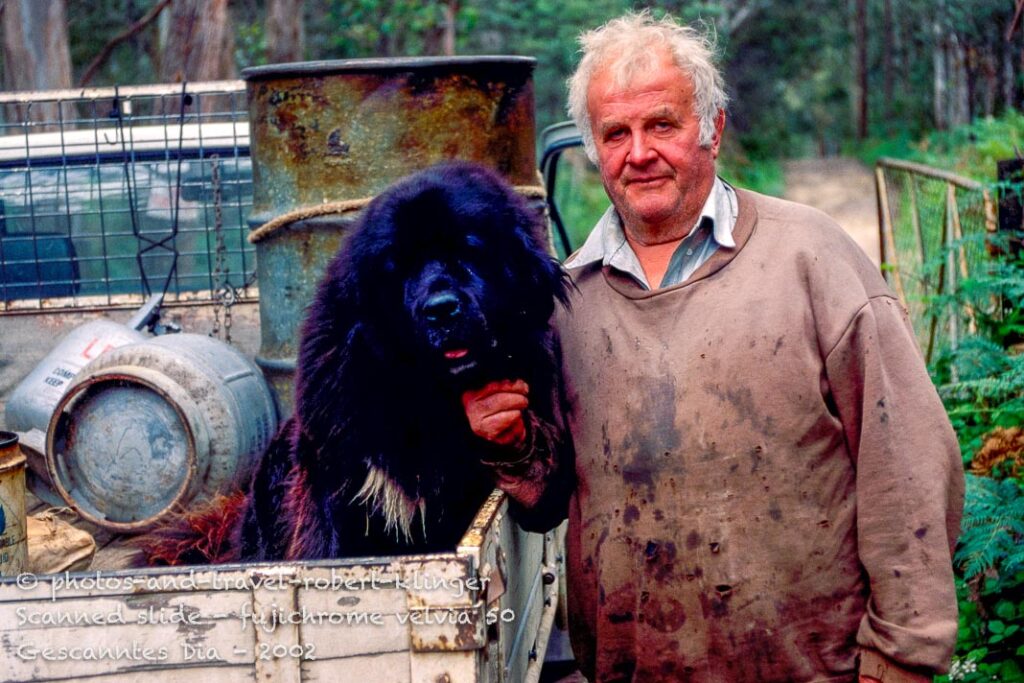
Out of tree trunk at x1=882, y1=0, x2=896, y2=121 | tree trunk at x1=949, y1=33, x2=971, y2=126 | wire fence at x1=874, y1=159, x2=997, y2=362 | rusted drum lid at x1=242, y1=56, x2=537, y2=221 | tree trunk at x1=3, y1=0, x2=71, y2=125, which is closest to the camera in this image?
rusted drum lid at x1=242, y1=56, x2=537, y2=221

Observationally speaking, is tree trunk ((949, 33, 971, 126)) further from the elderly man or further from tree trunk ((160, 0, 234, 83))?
the elderly man

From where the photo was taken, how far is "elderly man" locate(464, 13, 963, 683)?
224 centimetres

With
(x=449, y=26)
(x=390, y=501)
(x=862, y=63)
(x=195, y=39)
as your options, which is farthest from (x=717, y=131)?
(x=862, y=63)

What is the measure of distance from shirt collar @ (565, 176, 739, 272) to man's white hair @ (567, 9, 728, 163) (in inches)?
5.4

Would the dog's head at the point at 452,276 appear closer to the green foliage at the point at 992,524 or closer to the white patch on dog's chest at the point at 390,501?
the white patch on dog's chest at the point at 390,501

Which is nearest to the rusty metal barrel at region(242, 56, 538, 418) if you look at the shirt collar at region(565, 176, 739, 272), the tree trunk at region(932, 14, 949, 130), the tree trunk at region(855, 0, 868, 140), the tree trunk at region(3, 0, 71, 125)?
the shirt collar at region(565, 176, 739, 272)

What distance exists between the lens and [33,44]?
32.5ft

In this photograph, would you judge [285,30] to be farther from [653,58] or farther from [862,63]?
[862,63]

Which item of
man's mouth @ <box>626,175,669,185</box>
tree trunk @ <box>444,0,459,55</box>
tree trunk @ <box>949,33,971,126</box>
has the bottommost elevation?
man's mouth @ <box>626,175,669,185</box>

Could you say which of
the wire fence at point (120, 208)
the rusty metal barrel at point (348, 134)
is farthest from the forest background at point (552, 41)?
the wire fence at point (120, 208)

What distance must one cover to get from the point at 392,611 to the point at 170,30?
1025 centimetres

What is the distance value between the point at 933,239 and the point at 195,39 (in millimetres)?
7448

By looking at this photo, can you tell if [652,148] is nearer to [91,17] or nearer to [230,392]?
[230,392]

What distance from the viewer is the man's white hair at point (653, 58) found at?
8.07 feet
